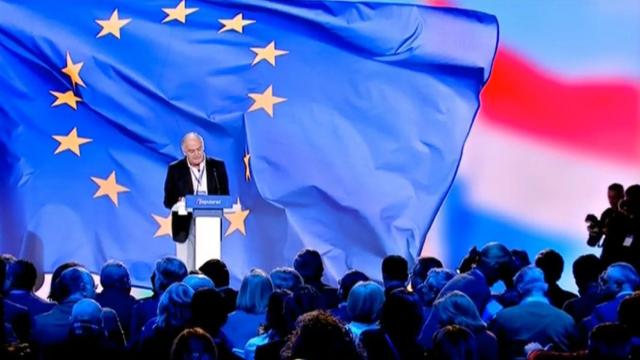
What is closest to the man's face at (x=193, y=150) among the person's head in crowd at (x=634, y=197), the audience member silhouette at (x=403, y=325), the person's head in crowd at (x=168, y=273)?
the person's head in crowd at (x=168, y=273)

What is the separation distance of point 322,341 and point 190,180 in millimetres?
5315

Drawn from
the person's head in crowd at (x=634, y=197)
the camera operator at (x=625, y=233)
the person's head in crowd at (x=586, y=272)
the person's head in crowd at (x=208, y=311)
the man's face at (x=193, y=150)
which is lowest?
the person's head in crowd at (x=208, y=311)

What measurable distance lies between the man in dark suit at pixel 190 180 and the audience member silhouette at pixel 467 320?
12.0 ft

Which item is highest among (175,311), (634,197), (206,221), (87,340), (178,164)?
(178,164)

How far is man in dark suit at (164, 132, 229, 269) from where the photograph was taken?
870 centimetres

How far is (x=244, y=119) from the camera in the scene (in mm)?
9750

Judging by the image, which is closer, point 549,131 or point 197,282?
point 197,282

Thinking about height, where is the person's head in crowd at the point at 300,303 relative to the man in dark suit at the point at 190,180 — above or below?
below

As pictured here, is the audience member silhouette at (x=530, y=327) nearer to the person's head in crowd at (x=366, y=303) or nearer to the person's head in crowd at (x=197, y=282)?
the person's head in crowd at (x=366, y=303)

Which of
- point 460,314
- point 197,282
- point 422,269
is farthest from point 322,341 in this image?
point 422,269

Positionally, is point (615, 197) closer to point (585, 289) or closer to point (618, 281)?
point (585, 289)

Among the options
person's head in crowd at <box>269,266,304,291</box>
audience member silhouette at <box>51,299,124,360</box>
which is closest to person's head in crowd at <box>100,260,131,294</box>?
person's head in crowd at <box>269,266,304,291</box>

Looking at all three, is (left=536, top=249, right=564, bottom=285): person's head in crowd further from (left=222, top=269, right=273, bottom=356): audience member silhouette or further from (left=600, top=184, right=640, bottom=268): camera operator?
(left=600, top=184, right=640, bottom=268): camera operator

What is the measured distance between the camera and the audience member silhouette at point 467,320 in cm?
529
